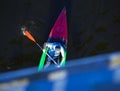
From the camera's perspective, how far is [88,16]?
3.65 feet

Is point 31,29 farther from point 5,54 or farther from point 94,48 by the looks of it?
point 94,48

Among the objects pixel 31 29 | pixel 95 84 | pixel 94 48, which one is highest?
pixel 31 29

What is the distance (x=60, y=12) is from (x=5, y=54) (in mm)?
296

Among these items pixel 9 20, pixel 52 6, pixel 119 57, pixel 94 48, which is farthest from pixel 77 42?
→ pixel 119 57

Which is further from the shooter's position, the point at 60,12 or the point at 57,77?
the point at 60,12

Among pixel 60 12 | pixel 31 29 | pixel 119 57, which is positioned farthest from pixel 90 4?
pixel 119 57

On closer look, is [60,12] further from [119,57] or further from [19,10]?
[119,57]

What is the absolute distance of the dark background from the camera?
3.26 ft

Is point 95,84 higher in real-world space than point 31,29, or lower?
lower

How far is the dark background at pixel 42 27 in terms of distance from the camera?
1.00m

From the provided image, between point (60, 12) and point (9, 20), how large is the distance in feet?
0.72

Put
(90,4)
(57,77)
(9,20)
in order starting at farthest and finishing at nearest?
(90,4) → (9,20) → (57,77)

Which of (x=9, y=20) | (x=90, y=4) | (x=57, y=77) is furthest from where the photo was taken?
(x=90, y=4)

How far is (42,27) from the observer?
1026 millimetres
